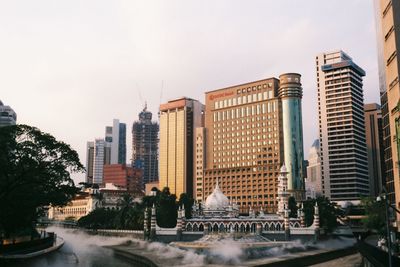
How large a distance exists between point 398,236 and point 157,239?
254 ft

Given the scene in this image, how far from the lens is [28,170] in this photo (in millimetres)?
65000

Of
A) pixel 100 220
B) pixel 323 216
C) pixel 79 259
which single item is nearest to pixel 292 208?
pixel 323 216

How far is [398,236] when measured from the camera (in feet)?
199

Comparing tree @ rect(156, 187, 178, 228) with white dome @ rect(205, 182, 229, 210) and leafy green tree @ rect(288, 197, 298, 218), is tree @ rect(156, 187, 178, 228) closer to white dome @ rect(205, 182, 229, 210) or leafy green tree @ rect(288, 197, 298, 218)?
white dome @ rect(205, 182, 229, 210)

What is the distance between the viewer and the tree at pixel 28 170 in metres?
65.4

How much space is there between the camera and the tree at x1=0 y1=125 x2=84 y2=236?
65.4 m

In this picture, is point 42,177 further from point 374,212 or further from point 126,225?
point 126,225

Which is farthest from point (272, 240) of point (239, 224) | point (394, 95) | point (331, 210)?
point (394, 95)

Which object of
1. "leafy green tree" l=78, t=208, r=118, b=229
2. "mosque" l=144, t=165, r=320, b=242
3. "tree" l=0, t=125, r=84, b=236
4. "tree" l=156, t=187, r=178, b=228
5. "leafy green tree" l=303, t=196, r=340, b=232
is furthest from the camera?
"leafy green tree" l=78, t=208, r=118, b=229

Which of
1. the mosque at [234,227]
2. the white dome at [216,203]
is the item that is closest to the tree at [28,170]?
the mosque at [234,227]

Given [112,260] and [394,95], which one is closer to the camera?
[394,95]

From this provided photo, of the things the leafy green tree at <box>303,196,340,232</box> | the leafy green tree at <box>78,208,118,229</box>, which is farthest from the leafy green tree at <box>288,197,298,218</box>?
the leafy green tree at <box>78,208,118,229</box>

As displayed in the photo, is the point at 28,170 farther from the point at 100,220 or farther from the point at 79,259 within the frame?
the point at 100,220

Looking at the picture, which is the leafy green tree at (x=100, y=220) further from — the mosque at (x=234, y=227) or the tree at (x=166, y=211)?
the mosque at (x=234, y=227)
